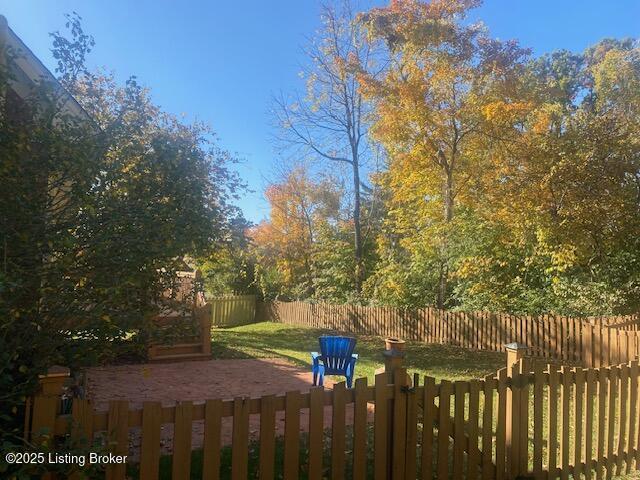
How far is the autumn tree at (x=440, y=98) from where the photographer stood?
1444 centimetres

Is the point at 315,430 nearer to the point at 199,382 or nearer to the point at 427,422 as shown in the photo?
the point at 427,422

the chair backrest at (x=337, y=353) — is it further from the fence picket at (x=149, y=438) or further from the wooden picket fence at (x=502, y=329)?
the fence picket at (x=149, y=438)

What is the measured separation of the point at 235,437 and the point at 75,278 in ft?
4.44

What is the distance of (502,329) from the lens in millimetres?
12289

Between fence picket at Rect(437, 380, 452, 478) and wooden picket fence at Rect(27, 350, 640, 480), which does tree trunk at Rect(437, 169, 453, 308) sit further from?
fence picket at Rect(437, 380, 452, 478)

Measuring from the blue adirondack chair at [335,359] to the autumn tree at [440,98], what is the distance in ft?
28.0

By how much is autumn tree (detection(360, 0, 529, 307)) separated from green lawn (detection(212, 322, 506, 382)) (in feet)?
12.1

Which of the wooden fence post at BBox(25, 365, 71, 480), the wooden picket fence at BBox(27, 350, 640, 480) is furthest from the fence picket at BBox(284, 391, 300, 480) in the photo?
the wooden fence post at BBox(25, 365, 71, 480)

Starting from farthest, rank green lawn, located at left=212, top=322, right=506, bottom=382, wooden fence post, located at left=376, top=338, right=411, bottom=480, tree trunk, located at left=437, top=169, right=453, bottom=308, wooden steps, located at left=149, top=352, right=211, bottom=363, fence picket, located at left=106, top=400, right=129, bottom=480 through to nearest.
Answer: tree trunk, located at left=437, top=169, right=453, bottom=308 → wooden steps, located at left=149, top=352, right=211, bottom=363 → green lawn, located at left=212, top=322, right=506, bottom=382 → wooden fence post, located at left=376, top=338, right=411, bottom=480 → fence picket, located at left=106, top=400, right=129, bottom=480

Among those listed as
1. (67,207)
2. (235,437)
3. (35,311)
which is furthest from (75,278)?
(235,437)

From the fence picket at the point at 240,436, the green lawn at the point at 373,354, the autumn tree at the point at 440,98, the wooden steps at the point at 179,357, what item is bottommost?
the green lawn at the point at 373,354

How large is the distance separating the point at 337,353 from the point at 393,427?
14.8ft

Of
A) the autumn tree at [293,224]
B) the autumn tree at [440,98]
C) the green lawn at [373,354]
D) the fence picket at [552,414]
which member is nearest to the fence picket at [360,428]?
the fence picket at [552,414]

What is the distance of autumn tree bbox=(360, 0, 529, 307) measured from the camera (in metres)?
14.4
